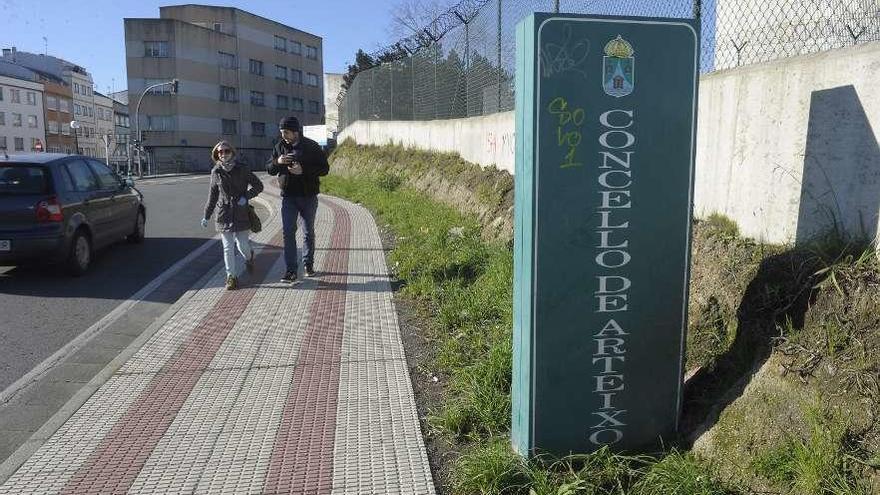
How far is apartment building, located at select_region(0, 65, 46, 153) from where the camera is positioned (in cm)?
7288

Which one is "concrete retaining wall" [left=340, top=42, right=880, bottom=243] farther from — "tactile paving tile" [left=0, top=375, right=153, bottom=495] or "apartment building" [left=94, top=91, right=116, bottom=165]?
"apartment building" [left=94, top=91, right=116, bottom=165]

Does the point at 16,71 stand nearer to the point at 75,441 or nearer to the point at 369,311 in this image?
the point at 369,311

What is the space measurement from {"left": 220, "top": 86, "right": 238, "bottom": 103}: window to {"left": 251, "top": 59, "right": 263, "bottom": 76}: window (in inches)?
142

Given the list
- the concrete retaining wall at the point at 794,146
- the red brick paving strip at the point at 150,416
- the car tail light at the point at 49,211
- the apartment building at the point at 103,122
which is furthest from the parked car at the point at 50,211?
the apartment building at the point at 103,122

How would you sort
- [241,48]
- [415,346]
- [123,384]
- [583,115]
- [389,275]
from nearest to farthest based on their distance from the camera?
[583,115]
[123,384]
[415,346]
[389,275]
[241,48]

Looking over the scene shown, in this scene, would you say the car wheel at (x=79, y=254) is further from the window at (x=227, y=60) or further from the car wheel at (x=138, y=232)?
the window at (x=227, y=60)

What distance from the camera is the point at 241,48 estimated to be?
230 feet

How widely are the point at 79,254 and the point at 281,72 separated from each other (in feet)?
237

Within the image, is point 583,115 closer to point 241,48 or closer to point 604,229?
point 604,229

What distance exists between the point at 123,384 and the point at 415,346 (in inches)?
84.3

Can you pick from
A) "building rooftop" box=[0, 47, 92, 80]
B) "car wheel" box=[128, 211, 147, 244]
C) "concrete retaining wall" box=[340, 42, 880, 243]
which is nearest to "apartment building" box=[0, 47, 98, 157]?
"building rooftop" box=[0, 47, 92, 80]

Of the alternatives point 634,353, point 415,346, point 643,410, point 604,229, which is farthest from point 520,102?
point 415,346

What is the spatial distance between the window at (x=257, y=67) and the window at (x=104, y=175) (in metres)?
66.0

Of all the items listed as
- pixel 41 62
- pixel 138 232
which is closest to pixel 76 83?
pixel 41 62
